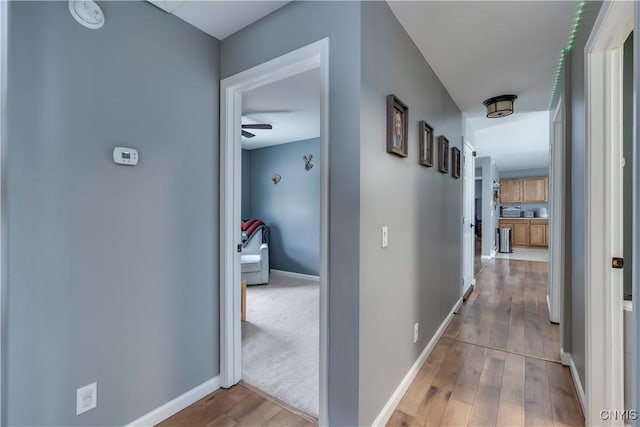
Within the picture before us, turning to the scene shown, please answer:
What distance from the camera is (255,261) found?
454 cm

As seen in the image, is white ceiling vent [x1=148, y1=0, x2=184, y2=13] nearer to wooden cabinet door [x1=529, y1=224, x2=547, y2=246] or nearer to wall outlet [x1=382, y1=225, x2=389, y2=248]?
wall outlet [x1=382, y1=225, x2=389, y2=248]

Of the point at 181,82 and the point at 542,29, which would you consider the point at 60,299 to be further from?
the point at 542,29

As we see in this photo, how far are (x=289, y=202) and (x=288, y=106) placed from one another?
223 centimetres

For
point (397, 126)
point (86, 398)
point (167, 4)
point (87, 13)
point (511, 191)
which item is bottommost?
point (86, 398)

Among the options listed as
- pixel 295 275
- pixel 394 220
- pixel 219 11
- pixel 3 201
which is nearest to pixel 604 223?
pixel 394 220

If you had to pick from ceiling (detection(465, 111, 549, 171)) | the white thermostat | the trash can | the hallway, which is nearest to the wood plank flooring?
the hallway

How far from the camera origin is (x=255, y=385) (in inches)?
78.7

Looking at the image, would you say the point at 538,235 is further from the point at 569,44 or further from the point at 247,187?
the point at 247,187

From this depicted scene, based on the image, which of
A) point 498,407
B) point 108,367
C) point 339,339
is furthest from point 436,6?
point 108,367

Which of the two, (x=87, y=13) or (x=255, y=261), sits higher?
(x=87, y=13)

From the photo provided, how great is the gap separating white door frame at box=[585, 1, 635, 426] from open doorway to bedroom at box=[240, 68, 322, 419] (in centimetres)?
152

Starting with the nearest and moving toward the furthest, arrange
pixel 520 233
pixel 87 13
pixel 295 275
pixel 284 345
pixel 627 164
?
1. pixel 87 13
2. pixel 627 164
3. pixel 284 345
4. pixel 295 275
5. pixel 520 233

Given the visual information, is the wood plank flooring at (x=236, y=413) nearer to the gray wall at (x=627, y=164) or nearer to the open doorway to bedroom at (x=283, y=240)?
the open doorway to bedroom at (x=283, y=240)

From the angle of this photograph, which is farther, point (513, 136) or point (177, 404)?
point (513, 136)
